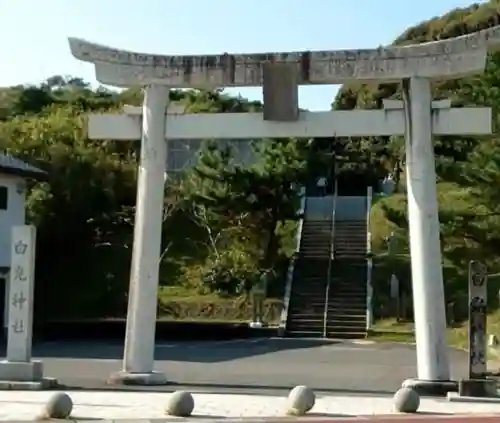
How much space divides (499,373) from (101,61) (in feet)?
35.2

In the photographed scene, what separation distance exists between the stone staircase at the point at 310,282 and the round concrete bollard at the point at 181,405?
771 inches

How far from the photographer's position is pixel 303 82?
17.8 m

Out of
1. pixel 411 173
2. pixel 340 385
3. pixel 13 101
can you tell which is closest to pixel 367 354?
pixel 340 385

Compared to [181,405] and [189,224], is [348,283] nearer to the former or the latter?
[189,224]

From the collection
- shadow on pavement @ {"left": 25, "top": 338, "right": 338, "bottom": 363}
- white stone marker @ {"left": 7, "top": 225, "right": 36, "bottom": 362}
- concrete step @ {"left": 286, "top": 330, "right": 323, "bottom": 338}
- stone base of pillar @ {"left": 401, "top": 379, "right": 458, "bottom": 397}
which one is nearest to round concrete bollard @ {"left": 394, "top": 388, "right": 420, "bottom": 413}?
stone base of pillar @ {"left": 401, "top": 379, "right": 458, "bottom": 397}

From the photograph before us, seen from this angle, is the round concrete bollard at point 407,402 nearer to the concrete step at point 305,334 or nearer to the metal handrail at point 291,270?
the concrete step at point 305,334

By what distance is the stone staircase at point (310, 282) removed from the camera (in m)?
33.4

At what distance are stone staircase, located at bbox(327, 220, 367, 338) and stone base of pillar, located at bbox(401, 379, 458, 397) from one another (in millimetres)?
15920

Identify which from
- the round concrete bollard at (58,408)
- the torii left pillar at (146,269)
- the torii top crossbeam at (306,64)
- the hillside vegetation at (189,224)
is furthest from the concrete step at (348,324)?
the round concrete bollard at (58,408)

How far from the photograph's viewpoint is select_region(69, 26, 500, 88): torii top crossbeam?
17.2 meters

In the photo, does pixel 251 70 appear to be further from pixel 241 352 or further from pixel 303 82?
pixel 241 352

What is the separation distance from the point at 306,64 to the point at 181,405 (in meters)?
7.36

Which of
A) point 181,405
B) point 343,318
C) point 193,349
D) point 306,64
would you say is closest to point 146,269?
point 181,405

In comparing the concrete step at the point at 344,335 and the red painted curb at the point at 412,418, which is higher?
the concrete step at the point at 344,335
